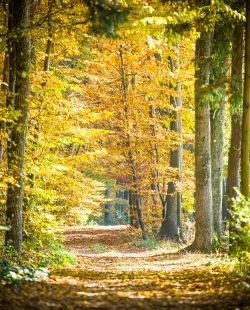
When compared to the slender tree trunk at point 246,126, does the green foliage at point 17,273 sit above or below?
below

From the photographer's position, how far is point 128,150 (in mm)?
19359

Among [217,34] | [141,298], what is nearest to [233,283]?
[141,298]

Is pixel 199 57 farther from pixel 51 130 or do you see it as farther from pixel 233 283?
pixel 233 283

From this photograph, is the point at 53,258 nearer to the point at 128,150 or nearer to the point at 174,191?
the point at 128,150

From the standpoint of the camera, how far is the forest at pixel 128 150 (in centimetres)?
680

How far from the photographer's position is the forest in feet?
22.3

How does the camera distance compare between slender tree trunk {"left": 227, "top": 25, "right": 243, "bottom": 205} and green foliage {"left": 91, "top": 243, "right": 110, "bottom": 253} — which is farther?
green foliage {"left": 91, "top": 243, "right": 110, "bottom": 253}

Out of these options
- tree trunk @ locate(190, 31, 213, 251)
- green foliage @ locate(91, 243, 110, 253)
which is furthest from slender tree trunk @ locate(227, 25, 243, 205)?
green foliage @ locate(91, 243, 110, 253)

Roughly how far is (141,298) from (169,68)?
1383cm

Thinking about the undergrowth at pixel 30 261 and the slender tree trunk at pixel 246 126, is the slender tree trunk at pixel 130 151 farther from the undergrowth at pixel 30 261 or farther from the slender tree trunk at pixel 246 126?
the slender tree trunk at pixel 246 126

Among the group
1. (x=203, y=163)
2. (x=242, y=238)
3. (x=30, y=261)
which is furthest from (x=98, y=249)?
(x=242, y=238)

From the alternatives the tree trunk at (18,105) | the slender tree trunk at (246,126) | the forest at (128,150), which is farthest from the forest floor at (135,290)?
the slender tree trunk at (246,126)

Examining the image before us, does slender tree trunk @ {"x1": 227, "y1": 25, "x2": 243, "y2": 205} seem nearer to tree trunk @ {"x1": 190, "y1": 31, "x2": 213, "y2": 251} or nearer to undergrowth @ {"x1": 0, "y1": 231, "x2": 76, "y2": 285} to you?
tree trunk @ {"x1": 190, "y1": 31, "x2": 213, "y2": 251}

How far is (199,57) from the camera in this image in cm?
1254
